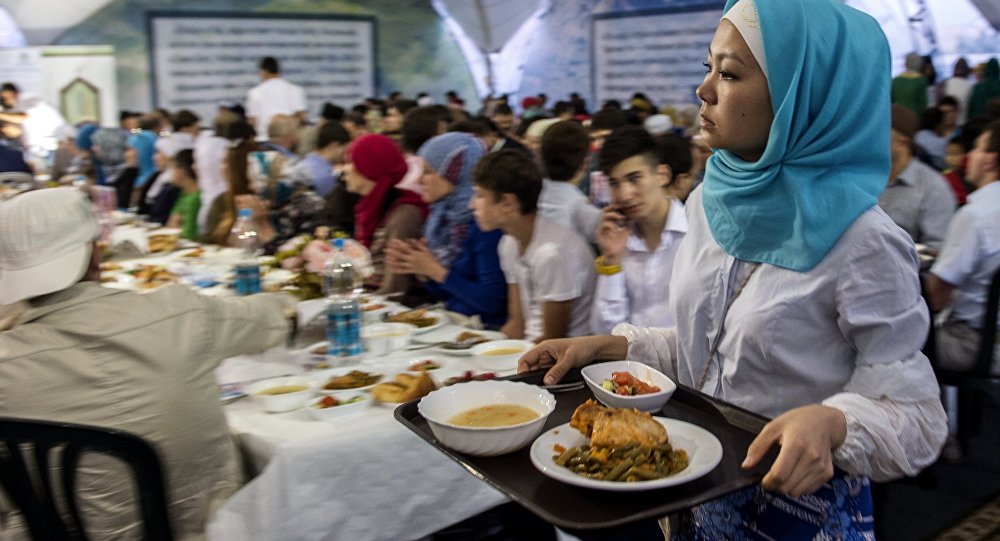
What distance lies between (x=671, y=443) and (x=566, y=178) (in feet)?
10.0

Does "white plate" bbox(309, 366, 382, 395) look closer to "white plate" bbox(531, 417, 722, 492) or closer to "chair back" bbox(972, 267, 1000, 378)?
"white plate" bbox(531, 417, 722, 492)

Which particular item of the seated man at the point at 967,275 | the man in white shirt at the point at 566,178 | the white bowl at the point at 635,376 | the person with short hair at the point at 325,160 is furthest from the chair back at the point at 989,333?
the person with short hair at the point at 325,160

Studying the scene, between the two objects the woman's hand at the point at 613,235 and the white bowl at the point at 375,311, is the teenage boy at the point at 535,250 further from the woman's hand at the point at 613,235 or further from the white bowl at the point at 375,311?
the white bowl at the point at 375,311

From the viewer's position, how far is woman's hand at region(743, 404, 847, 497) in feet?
3.56

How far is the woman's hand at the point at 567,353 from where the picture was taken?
5.19 ft

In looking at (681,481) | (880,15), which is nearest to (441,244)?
(681,481)

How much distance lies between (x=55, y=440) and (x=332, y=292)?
1494mm

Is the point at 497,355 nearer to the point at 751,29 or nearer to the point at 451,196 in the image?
the point at 451,196

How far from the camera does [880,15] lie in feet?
35.1

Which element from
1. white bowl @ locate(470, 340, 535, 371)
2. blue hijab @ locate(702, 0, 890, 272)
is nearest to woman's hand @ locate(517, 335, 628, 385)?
blue hijab @ locate(702, 0, 890, 272)

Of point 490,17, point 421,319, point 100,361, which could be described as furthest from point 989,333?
point 490,17

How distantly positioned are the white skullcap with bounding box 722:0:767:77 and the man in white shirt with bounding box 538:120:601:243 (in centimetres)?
267

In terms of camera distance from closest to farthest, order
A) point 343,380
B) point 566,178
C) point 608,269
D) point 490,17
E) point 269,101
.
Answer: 1. point 343,380
2. point 608,269
3. point 566,178
4. point 269,101
5. point 490,17

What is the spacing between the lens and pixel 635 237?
312 cm
